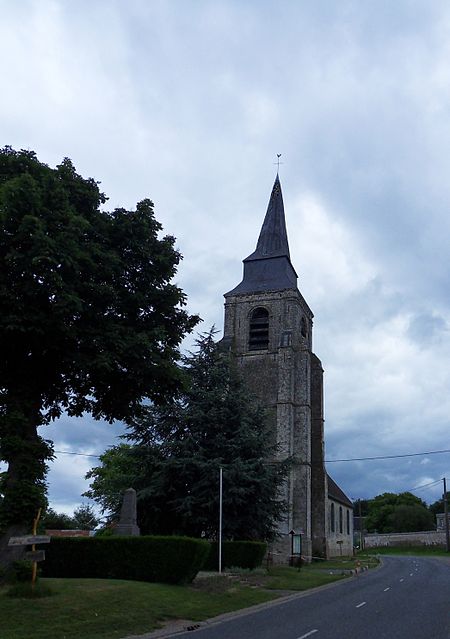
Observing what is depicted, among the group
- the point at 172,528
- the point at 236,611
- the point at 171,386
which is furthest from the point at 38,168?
the point at 172,528

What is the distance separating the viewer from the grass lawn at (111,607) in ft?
40.8

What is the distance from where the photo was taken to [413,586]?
2366 cm

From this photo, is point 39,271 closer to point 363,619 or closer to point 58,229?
point 58,229

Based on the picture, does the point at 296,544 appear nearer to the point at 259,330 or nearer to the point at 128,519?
the point at 128,519

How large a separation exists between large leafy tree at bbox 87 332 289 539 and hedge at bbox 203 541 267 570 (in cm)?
125

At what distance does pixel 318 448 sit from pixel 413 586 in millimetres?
25094

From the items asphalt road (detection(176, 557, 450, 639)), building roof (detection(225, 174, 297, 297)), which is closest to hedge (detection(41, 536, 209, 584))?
asphalt road (detection(176, 557, 450, 639))

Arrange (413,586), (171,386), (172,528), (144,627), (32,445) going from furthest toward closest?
(172,528), (413,586), (171,386), (32,445), (144,627)

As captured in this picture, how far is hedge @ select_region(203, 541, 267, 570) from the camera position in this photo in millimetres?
25766

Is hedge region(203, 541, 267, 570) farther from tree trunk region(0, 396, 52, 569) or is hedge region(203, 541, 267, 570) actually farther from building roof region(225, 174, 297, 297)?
building roof region(225, 174, 297, 297)

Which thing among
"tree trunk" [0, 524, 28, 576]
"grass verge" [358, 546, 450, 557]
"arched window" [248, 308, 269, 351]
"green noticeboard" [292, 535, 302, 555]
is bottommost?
"grass verge" [358, 546, 450, 557]

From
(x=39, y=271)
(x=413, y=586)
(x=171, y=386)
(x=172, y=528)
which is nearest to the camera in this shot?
(x=39, y=271)

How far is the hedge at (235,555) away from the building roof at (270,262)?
27917 mm

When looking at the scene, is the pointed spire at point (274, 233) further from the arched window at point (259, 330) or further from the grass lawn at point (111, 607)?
the grass lawn at point (111, 607)
